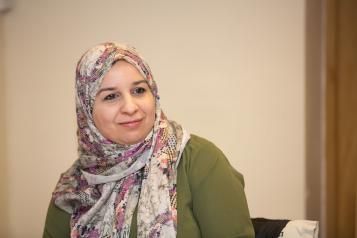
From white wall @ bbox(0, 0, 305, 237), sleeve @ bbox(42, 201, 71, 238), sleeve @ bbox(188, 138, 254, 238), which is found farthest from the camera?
white wall @ bbox(0, 0, 305, 237)

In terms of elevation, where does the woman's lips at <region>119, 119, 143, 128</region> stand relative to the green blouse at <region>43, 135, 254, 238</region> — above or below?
above

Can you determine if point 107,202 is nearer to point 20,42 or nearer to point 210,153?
point 210,153

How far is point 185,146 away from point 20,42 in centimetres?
117

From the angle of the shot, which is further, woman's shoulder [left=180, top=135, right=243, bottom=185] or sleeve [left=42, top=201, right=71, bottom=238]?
sleeve [left=42, top=201, right=71, bottom=238]

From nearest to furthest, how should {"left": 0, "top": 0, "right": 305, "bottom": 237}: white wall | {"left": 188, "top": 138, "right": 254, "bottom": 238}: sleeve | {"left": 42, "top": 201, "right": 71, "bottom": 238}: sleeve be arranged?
{"left": 188, "top": 138, "right": 254, "bottom": 238}: sleeve < {"left": 42, "top": 201, "right": 71, "bottom": 238}: sleeve < {"left": 0, "top": 0, "right": 305, "bottom": 237}: white wall

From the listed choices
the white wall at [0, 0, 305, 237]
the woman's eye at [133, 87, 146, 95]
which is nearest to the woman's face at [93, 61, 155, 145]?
the woman's eye at [133, 87, 146, 95]

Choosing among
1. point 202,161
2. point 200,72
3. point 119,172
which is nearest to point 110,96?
point 119,172

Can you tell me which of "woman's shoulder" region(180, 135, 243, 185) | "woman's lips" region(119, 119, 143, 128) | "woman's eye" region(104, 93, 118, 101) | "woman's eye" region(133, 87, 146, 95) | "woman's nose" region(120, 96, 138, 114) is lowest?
"woman's shoulder" region(180, 135, 243, 185)

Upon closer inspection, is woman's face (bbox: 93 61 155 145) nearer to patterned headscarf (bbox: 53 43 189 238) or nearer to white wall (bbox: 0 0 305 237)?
patterned headscarf (bbox: 53 43 189 238)

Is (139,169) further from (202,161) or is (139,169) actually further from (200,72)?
(200,72)

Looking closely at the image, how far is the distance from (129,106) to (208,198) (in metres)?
0.38

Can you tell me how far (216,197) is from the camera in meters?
1.08

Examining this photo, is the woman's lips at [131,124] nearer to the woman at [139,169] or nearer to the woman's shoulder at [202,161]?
the woman at [139,169]

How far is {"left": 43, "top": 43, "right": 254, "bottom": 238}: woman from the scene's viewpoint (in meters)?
1.08
